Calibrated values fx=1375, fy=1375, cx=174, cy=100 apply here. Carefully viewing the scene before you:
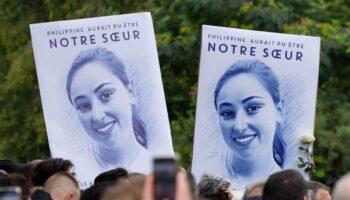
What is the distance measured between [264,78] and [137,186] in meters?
5.27

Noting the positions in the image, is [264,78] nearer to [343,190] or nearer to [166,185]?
[343,190]

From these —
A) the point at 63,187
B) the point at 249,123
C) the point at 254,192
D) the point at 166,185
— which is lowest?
the point at 166,185

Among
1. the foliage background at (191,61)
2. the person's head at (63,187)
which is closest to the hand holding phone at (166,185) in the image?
the person's head at (63,187)

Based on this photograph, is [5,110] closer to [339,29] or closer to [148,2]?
[148,2]

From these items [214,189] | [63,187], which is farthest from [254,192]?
[63,187]

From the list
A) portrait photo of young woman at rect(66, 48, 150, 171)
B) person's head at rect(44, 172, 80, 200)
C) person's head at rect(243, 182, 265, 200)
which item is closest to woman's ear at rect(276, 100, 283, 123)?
portrait photo of young woman at rect(66, 48, 150, 171)

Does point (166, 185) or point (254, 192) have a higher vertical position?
point (254, 192)

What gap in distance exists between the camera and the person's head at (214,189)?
319 inches

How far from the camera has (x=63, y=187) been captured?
27.8ft

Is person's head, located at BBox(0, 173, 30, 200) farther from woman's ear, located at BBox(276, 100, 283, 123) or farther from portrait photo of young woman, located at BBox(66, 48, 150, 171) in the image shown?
woman's ear, located at BBox(276, 100, 283, 123)

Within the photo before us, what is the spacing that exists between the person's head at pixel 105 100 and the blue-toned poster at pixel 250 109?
503 millimetres

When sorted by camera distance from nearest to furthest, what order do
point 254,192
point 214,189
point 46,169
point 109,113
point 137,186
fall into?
point 137,186, point 254,192, point 214,189, point 46,169, point 109,113

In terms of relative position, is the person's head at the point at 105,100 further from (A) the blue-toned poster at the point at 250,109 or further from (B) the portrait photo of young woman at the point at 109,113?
(A) the blue-toned poster at the point at 250,109

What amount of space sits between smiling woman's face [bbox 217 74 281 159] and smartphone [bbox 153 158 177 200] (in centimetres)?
534
